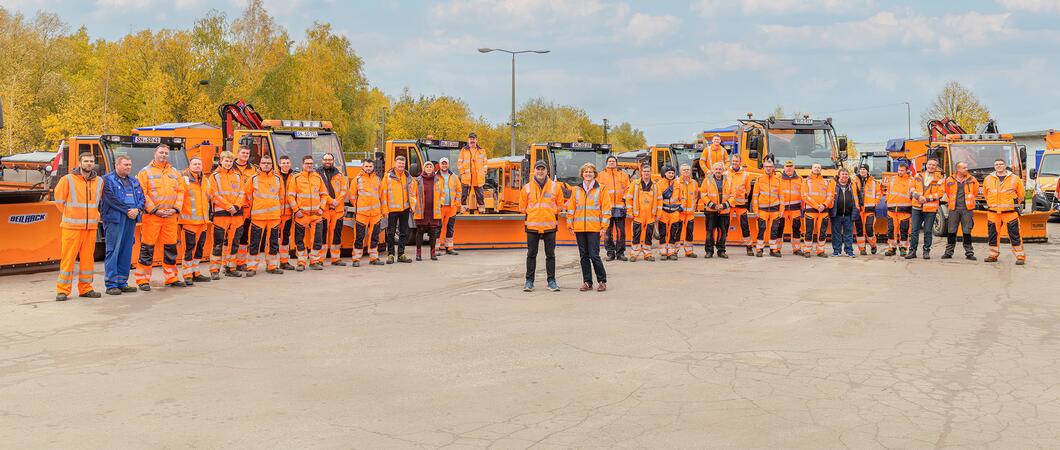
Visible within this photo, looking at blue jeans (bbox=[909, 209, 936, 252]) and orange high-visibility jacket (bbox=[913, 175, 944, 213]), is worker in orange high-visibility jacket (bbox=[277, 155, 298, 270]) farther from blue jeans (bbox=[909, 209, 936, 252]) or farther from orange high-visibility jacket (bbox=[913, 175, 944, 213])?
orange high-visibility jacket (bbox=[913, 175, 944, 213])

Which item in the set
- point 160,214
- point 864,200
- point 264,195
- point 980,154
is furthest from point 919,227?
point 160,214

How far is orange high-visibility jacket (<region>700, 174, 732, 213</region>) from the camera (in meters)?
17.3

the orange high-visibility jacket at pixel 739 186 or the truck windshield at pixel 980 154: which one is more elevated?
the truck windshield at pixel 980 154

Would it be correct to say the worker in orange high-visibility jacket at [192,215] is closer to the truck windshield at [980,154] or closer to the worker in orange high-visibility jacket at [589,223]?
the worker in orange high-visibility jacket at [589,223]

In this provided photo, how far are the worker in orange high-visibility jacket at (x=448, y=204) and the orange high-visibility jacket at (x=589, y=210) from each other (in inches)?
212

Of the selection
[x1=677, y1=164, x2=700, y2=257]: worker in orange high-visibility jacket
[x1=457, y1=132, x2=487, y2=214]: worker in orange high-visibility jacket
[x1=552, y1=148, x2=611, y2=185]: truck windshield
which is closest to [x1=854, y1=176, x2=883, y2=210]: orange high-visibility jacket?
[x1=677, y1=164, x2=700, y2=257]: worker in orange high-visibility jacket

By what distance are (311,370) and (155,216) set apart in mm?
6301

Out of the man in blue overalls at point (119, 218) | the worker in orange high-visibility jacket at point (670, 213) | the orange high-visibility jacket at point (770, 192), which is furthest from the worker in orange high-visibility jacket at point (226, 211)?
the orange high-visibility jacket at point (770, 192)

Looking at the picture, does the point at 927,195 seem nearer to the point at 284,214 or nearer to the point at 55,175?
the point at 284,214

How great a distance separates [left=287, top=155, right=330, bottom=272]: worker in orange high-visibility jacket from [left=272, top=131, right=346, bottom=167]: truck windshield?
320cm

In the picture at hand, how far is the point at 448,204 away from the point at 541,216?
19.5ft

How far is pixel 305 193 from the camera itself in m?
15.4

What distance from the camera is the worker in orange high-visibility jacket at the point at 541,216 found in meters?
12.7

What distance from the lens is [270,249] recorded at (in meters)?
15.0
